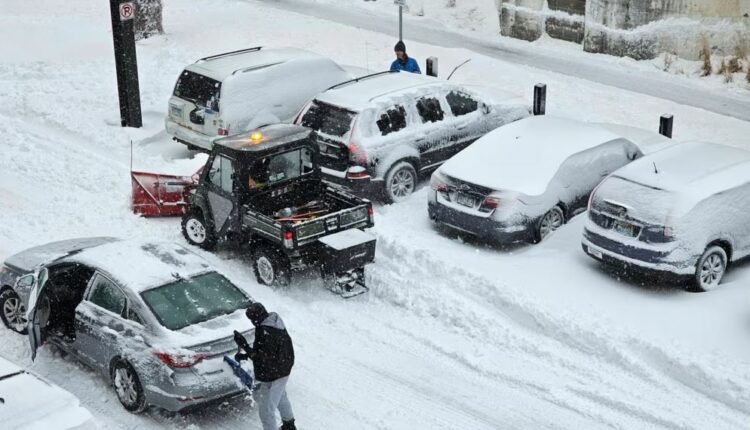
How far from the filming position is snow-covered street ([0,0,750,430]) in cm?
1008

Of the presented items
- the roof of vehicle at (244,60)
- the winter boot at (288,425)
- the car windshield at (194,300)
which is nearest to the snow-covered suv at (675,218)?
the car windshield at (194,300)

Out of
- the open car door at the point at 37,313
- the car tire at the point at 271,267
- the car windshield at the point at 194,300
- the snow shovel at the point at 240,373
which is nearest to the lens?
the snow shovel at the point at 240,373

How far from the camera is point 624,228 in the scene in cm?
1216

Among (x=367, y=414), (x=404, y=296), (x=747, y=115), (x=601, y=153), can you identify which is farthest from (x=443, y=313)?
(x=747, y=115)

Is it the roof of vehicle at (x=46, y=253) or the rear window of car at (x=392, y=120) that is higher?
the rear window of car at (x=392, y=120)

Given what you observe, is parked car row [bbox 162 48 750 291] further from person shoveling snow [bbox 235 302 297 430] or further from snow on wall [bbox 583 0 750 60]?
snow on wall [bbox 583 0 750 60]

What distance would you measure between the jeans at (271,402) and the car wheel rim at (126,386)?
1.35m

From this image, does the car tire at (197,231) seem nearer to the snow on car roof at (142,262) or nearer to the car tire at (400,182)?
the snow on car roof at (142,262)

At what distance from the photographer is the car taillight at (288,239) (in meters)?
12.2

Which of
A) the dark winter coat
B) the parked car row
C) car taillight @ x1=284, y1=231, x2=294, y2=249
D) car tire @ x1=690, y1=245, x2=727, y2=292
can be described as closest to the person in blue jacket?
the parked car row

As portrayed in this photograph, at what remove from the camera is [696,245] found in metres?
11.7

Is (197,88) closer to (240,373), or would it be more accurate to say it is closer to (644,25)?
(240,373)

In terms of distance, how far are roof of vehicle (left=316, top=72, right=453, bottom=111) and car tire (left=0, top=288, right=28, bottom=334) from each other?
5.55 metres

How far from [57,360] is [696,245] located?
23.5 feet
